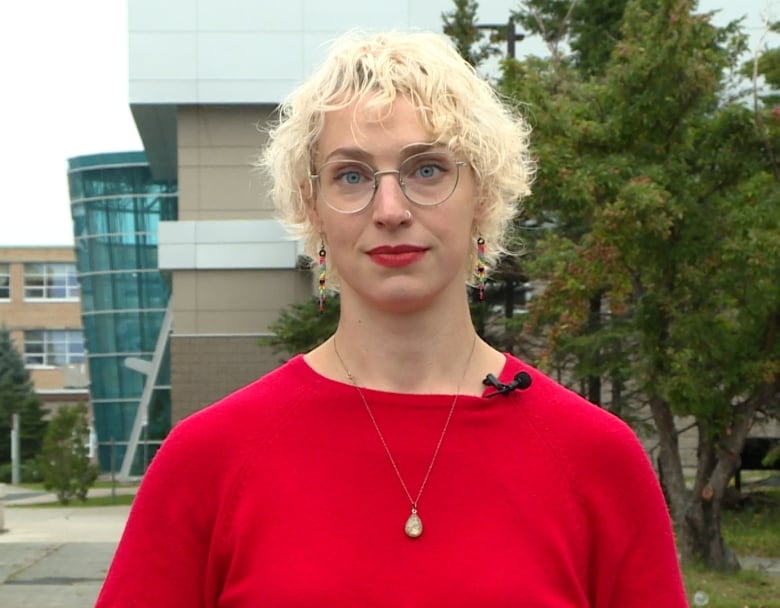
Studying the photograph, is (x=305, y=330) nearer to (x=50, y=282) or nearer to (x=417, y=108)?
(x=417, y=108)

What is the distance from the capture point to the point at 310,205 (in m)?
2.41

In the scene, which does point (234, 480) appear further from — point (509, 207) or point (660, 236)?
point (660, 236)

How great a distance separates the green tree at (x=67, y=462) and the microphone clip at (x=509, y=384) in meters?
31.6

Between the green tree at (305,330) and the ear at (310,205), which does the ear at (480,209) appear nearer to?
the ear at (310,205)

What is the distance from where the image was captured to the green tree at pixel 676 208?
12438 mm

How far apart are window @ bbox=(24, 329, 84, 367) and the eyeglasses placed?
319 feet

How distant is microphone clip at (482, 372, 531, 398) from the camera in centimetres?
230

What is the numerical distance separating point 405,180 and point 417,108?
0.11 metres

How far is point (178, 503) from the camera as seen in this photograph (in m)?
2.24

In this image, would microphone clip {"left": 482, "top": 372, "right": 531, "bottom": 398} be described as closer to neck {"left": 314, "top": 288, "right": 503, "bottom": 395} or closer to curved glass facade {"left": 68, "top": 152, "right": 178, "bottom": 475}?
neck {"left": 314, "top": 288, "right": 503, "bottom": 395}

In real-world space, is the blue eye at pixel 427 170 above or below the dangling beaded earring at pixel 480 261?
above

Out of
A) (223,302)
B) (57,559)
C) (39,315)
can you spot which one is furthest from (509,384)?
(39,315)

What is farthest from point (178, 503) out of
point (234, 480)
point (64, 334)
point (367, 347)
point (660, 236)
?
point (64, 334)

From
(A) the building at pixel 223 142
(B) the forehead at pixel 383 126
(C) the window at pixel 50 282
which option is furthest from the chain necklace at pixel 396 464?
(C) the window at pixel 50 282
